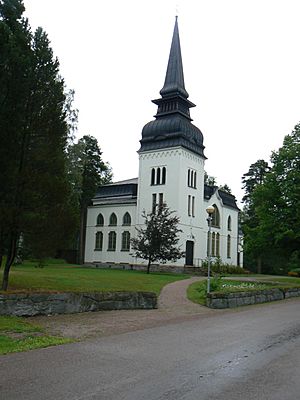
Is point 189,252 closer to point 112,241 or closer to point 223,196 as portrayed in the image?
point 112,241

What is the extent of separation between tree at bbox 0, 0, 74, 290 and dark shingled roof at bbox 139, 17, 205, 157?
31.5m

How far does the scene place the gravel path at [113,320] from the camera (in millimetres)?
10609

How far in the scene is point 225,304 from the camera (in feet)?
56.5

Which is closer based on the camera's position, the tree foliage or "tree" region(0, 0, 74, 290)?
"tree" region(0, 0, 74, 290)

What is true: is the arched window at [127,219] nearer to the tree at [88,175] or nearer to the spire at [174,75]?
the tree at [88,175]

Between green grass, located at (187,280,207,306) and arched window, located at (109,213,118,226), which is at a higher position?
arched window, located at (109,213,118,226)

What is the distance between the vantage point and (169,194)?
46.1 metres

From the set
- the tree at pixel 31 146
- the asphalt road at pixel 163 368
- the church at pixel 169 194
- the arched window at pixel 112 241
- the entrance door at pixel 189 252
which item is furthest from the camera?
the arched window at pixel 112 241

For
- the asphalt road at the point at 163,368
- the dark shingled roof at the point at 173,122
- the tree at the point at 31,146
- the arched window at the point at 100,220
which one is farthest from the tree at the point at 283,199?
the arched window at the point at 100,220

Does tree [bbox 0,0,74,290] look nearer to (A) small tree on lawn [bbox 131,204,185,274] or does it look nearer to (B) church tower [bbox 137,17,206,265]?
(A) small tree on lawn [bbox 131,204,185,274]

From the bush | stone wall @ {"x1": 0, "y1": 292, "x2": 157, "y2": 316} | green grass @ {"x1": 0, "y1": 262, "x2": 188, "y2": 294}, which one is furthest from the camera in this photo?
the bush

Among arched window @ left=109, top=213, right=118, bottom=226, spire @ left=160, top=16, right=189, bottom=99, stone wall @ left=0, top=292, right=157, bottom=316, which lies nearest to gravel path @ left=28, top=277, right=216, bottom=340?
stone wall @ left=0, top=292, right=157, bottom=316

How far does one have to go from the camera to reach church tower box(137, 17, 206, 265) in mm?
45844

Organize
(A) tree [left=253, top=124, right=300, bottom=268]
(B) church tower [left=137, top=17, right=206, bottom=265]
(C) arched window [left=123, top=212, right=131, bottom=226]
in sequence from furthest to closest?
(C) arched window [left=123, top=212, right=131, bottom=226]
(B) church tower [left=137, top=17, right=206, bottom=265]
(A) tree [left=253, top=124, right=300, bottom=268]
